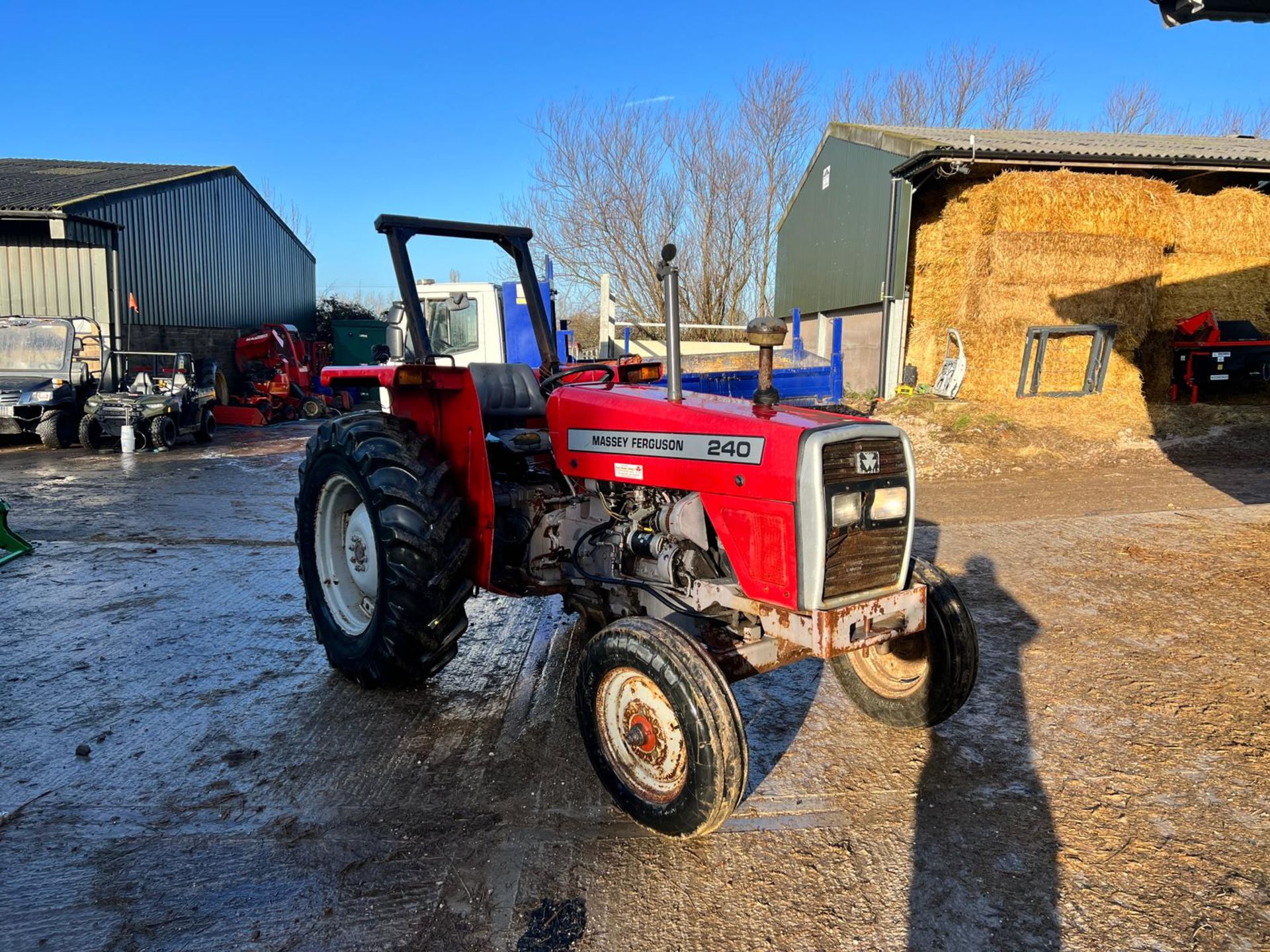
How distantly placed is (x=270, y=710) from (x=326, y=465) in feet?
3.30

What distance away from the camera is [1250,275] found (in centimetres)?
1144

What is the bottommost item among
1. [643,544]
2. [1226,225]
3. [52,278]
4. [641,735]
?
[641,735]

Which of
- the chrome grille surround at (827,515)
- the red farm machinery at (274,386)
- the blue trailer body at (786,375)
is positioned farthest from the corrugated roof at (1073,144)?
the red farm machinery at (274,386)

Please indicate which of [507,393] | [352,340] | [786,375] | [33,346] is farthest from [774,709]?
[352,340]

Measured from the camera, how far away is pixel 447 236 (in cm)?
381

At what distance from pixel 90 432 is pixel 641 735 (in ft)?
36.4

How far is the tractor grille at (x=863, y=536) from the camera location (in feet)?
7.72

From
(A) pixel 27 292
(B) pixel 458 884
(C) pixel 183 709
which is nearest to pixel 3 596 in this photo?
(C) pixel 183 709

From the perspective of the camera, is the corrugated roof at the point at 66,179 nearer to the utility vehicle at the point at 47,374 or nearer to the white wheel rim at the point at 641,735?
the utility vehicle at the point at 47,374

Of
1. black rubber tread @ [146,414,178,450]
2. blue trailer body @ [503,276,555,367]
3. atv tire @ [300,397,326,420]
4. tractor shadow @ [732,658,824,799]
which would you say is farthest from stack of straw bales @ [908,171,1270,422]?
atv tire @ [300,397,326,420]

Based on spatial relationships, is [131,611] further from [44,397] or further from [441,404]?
[44,397]

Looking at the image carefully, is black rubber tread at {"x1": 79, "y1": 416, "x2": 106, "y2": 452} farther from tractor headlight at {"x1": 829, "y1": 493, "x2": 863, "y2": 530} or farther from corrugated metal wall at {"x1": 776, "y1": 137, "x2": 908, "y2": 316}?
tractor headlight at {"x1": 829, "y1": 493, "x2": 863, "y2": 530}

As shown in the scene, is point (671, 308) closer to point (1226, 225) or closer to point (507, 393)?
point (507, 393)

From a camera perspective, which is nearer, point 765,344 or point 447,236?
point 765,344
